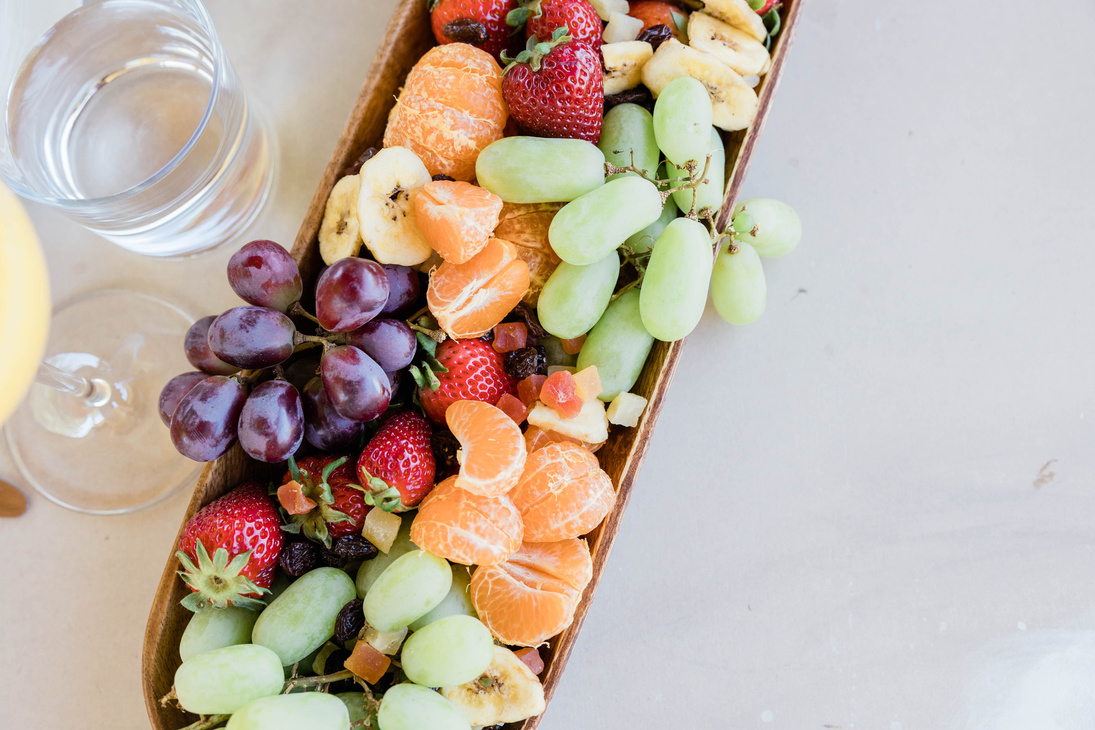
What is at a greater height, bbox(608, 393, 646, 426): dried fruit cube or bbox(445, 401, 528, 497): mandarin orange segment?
bbox(608, 393, 646, 426): dried fruit cube

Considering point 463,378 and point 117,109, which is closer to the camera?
point 463,378

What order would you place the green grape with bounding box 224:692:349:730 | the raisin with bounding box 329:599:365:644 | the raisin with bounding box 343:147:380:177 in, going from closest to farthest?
1. the green grape with bounding box 224:692:349:730
2. the raisin with bounding box 329:599:365:644
3. the raisin with bounding box 343:147:380:177

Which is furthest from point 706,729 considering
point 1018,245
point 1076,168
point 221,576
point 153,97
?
point 153,97

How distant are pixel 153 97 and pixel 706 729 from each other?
39.5 inches

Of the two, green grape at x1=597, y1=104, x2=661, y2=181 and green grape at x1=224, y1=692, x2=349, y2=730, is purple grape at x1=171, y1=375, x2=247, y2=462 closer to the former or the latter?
green grape at x1=224, y1=692, x2=349, y2=730

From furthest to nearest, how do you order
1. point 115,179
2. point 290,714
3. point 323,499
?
point 115,179
point 323,499
point 290,714

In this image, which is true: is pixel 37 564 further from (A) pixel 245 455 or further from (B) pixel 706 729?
(B) pixel 706 729

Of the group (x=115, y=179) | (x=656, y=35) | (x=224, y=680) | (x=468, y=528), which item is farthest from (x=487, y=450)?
(x=115, y=179)

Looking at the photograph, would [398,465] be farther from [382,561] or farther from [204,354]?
[204,354]

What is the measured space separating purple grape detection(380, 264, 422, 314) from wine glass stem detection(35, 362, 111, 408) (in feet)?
1.15

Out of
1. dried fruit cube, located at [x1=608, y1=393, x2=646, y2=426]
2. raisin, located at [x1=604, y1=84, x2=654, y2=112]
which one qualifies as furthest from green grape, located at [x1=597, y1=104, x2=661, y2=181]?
dried fruit cube, located at [x1=608, y1=393, x2=646, y2=426]

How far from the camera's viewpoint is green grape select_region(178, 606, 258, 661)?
25.1 inches

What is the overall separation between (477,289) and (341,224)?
6.6 inches

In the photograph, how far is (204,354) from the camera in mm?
711
